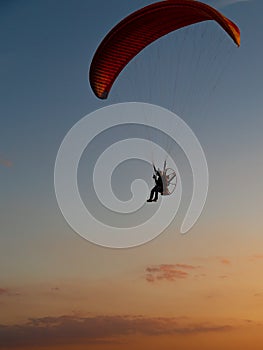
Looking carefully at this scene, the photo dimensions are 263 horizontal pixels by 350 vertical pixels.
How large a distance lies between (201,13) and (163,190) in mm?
7065

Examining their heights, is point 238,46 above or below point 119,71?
below

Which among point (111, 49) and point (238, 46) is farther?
point (111, 49)

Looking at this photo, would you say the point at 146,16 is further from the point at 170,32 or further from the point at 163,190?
the point at 163,190

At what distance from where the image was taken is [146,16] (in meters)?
39.1

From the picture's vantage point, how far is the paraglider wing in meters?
38.4

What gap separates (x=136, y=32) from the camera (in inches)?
1572

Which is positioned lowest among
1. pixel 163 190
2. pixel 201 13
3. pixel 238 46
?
pixel 163 190

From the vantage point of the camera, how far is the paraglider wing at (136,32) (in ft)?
126

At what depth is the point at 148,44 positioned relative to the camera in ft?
134

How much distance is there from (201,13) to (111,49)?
4177mm

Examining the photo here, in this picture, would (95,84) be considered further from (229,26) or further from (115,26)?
(229,26)

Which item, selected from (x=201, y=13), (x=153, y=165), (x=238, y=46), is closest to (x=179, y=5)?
(x=201, y=13)

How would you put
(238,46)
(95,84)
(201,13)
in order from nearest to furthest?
(238,46), (201,13), (95,84)

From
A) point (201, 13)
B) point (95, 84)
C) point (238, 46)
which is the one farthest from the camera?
point (95, 84)
